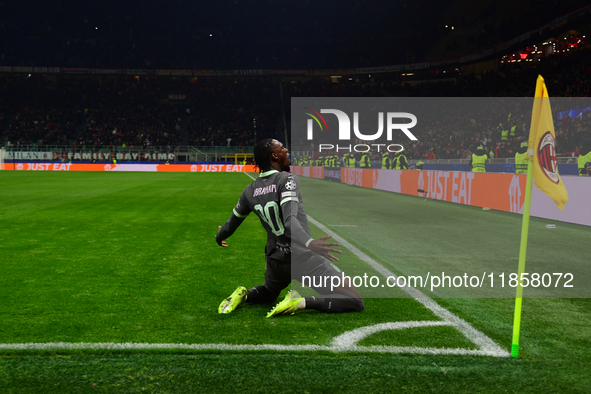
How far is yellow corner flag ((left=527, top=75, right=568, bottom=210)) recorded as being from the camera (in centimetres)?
314

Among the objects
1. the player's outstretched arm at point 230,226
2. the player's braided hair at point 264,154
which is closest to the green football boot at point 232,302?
the player's outstretched arm at point 230,226

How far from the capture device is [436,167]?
1141 inches

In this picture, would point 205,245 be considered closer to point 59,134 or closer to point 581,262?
point 581,262

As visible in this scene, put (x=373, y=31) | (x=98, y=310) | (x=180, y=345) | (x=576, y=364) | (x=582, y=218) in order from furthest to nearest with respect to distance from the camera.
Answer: (x=373, y=31) < (x=582, y=218) < (x=98, y=310) < (x=180, y=345) < (x=576, y=364)

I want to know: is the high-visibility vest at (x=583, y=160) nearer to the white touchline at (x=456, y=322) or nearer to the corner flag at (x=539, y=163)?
the white touchline at (x=456, y=322)

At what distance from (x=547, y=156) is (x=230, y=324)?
9.12 feet

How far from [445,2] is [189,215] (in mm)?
50817

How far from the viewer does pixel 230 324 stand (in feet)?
13.1

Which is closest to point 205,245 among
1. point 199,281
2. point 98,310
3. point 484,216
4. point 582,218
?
point 199,281

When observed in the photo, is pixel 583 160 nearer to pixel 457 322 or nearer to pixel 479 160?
pixel 479 160

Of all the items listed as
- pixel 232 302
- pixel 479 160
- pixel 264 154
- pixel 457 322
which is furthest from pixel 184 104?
pixel 457 322

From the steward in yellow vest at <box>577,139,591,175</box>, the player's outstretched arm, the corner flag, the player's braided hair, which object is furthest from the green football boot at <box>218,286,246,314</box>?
the steward in yellow vest at <box>577,139,591,175</box>

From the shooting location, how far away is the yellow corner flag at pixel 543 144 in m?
3.14

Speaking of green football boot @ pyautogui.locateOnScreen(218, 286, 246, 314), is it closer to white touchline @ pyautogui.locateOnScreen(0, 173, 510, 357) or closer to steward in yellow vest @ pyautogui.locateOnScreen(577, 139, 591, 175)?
white touchline @ pyautogui.locateOnScreen(0, 173, 510, 357)
